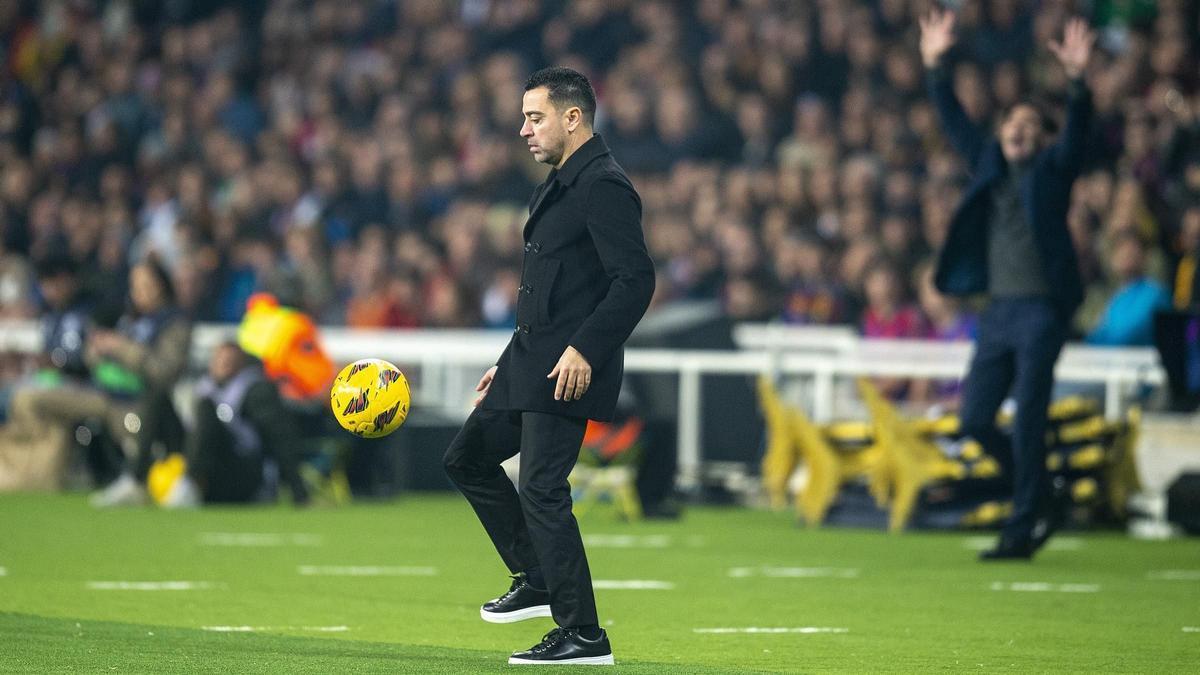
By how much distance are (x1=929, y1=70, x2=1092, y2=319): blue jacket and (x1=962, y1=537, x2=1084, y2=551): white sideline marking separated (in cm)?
172

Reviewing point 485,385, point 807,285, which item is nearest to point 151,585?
→ point 485,385

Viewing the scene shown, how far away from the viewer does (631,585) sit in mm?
10109

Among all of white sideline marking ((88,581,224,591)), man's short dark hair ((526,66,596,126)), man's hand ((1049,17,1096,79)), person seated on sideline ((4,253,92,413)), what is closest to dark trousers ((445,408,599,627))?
man's short dark hair ((526,66,596,126))

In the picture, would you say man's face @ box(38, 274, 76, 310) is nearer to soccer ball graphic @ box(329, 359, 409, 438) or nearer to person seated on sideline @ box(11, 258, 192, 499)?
person seated on sideline @ box(11, 258, 192, 499)

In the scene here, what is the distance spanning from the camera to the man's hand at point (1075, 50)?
10.7 meters

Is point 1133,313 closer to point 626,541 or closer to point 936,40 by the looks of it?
point 936,40

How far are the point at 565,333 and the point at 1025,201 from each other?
16.0ft

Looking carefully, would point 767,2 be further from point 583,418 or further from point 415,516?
point 583,418

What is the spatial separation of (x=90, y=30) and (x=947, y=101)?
18.3m

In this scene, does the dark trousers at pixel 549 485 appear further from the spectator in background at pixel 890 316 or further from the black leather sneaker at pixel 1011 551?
the spectator in background at pixel 890 316

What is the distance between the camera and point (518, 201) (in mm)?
21500

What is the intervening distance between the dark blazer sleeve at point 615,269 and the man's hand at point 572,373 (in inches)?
1.0

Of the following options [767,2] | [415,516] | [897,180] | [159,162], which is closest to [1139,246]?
[897,180]

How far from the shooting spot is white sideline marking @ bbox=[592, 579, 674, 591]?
995 centimetres
